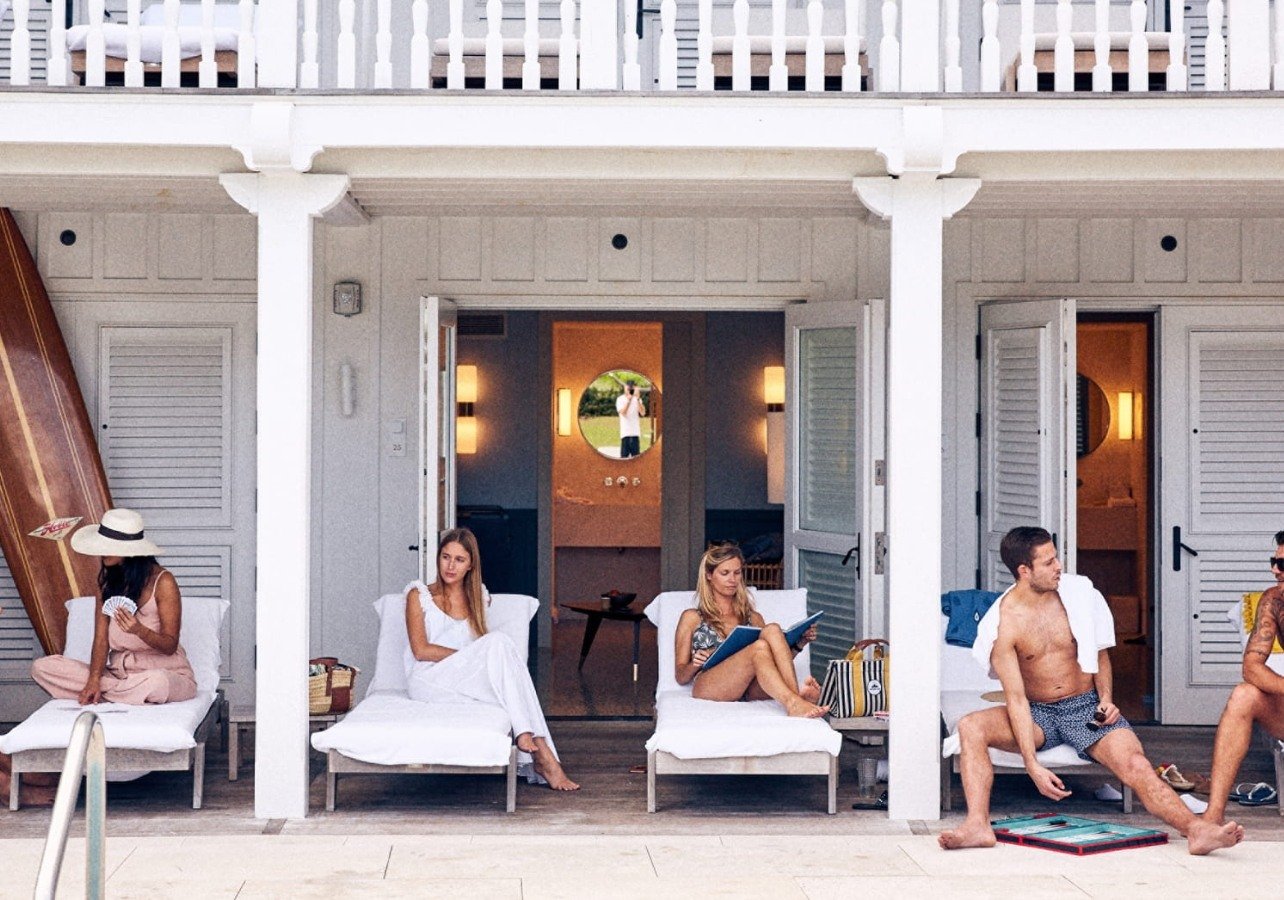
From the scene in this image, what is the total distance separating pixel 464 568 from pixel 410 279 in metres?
1.98

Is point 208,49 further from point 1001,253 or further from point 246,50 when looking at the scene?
point 1001,253

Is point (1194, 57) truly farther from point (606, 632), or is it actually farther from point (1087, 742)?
point (606, 632)

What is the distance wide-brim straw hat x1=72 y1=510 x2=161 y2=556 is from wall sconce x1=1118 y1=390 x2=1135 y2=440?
338 inches

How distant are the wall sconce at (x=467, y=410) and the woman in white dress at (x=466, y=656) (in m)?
5.29

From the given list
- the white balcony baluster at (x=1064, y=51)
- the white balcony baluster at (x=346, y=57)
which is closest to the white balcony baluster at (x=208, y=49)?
the white balcony baluster at (x=346, y=57)

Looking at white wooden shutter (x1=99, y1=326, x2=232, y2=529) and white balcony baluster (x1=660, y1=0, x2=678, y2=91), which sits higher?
white balcony baluster (x1=660, y1=0, x2=678, y2=91)

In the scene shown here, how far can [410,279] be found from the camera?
27.9ft

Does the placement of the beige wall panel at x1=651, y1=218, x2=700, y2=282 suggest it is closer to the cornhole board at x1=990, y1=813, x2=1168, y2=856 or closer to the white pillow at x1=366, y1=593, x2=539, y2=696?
the white pillow at x1=366, y1=593, x2=539, y2=696

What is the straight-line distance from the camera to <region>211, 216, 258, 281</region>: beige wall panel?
8422mm

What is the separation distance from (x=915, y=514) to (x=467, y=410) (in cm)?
695

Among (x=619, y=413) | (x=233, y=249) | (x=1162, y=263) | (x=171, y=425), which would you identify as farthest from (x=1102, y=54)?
(x=619, y=413)

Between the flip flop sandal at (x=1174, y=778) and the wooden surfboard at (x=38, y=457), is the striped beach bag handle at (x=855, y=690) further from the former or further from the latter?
the wooden surfboard at (x=38, y=457)

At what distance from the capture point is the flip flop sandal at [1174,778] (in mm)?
6723

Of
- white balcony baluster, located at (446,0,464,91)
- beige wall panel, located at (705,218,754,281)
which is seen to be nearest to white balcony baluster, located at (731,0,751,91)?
white balcony baluster, located at (446,0,464,91)
